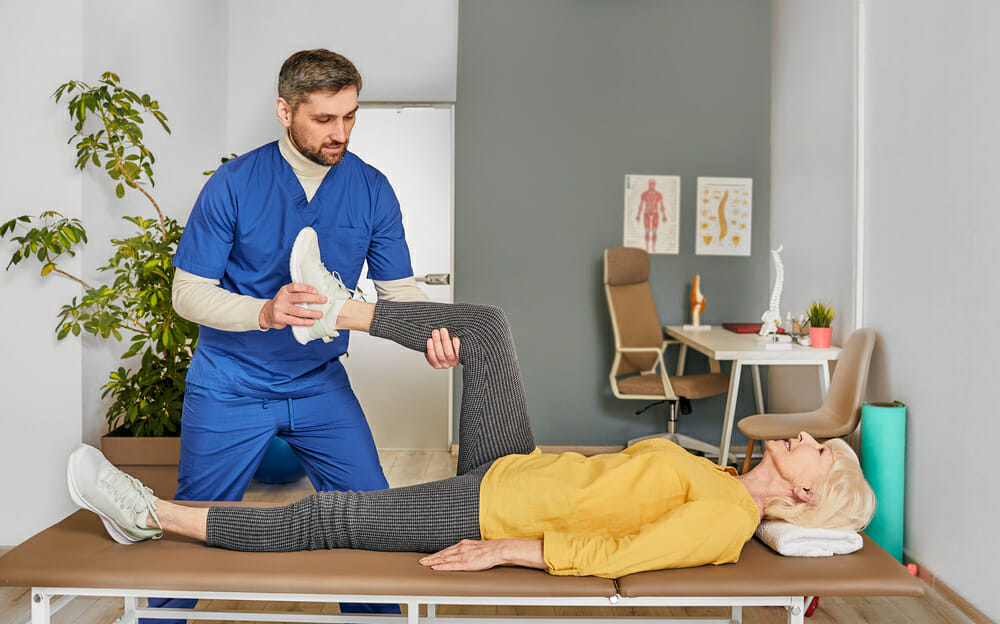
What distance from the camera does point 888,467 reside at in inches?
100

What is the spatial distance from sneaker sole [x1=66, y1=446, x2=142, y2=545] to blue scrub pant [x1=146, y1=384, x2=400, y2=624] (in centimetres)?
25

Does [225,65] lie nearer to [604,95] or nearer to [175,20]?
[175,20]

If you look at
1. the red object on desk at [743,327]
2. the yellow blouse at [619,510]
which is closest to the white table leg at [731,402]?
the red object on desk at [743,327]

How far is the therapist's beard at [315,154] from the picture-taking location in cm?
190

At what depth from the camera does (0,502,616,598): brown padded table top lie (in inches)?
57.2

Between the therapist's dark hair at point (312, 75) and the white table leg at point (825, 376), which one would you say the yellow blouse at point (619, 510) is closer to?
the therapist's dark hair at point (312, 75)

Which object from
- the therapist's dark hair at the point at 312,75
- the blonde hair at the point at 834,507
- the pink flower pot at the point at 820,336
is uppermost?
the therapist's dark hair at the point at 312,75

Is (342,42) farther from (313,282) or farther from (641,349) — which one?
(313,282)

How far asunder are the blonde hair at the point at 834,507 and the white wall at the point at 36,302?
7.76 ft

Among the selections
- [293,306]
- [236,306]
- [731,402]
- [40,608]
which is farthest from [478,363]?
[731,402]

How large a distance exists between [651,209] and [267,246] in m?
Result: 2.71

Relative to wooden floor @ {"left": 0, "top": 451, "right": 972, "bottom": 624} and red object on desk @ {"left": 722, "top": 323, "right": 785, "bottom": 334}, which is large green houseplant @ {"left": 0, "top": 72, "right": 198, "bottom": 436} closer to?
wooden floor @ {"left": 0, "top": 451, "right": 972, "bottom": 624}

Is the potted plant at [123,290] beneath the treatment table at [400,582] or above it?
above

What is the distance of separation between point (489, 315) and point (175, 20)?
2.74 metres
